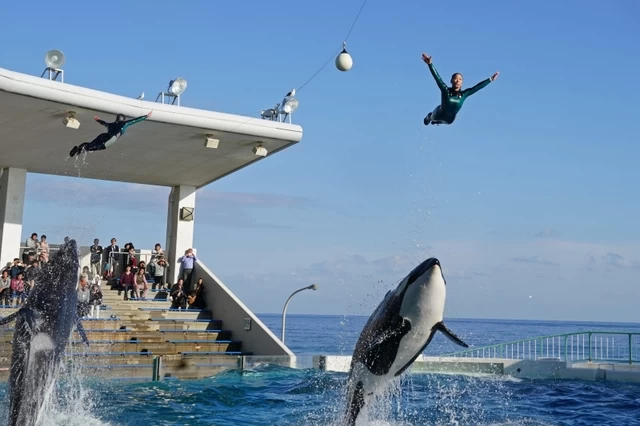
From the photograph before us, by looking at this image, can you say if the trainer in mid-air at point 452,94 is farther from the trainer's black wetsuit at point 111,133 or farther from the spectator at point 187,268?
the spectator at point 187,268

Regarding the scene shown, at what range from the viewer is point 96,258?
20891 millimetres

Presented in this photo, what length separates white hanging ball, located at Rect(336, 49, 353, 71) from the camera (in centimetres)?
1283

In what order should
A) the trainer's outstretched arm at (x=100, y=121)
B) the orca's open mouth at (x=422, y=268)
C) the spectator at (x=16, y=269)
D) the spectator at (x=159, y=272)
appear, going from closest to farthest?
the orca's open mouth at (x=422, y=268)
the trainer's outstretched arm at (x=100, y=121)
the spectator at (x=16, y=269)
the spectator at (x=159, y=272)

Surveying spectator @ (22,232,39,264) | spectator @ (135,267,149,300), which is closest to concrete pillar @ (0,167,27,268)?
spectator @ (22,232,39,264)

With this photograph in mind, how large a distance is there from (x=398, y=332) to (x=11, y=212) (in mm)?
15387

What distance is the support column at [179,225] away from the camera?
2172cm

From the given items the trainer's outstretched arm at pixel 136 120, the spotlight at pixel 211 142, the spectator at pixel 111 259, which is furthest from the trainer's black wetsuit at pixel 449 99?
the spectator at pixel 111 259

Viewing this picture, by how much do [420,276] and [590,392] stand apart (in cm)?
979

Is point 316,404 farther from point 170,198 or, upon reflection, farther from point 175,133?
point 170,198

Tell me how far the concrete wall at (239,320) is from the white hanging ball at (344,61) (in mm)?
7588

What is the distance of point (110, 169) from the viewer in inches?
803

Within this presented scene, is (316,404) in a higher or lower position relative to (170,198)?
lower

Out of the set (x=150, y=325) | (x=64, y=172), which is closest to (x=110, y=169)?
(x=64, y=172)

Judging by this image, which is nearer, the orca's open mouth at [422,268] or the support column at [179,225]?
the orca's open mouth at [422,268]
